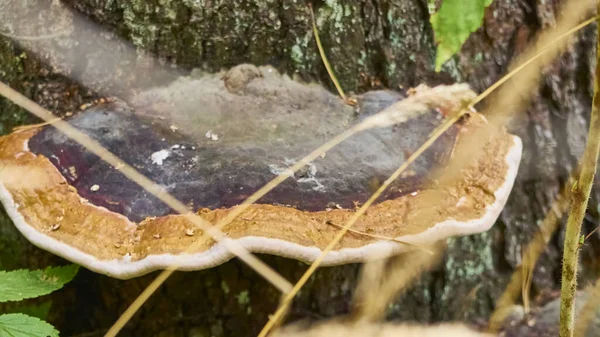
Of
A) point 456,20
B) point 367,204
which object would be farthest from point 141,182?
point 456,20

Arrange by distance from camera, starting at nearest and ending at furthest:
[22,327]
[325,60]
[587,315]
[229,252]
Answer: [229,252], [22,327], [325,60], [587,315]

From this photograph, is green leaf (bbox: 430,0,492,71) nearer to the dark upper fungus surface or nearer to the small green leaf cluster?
the dark upper fungus surface

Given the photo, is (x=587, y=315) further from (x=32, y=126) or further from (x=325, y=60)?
(x=32, y=126)

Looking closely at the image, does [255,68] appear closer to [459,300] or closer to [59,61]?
[59,61]

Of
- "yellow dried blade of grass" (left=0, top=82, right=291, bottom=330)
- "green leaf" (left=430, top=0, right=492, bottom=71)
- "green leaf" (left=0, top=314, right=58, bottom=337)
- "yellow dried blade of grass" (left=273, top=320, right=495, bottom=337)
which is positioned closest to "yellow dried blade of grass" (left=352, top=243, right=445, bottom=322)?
"yellow dried blade of grass" (left=273, top=320, right=495, bottom=337)

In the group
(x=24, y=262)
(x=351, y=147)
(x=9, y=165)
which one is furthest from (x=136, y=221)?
(x=24, y=262)

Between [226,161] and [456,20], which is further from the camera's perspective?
[226,161]
